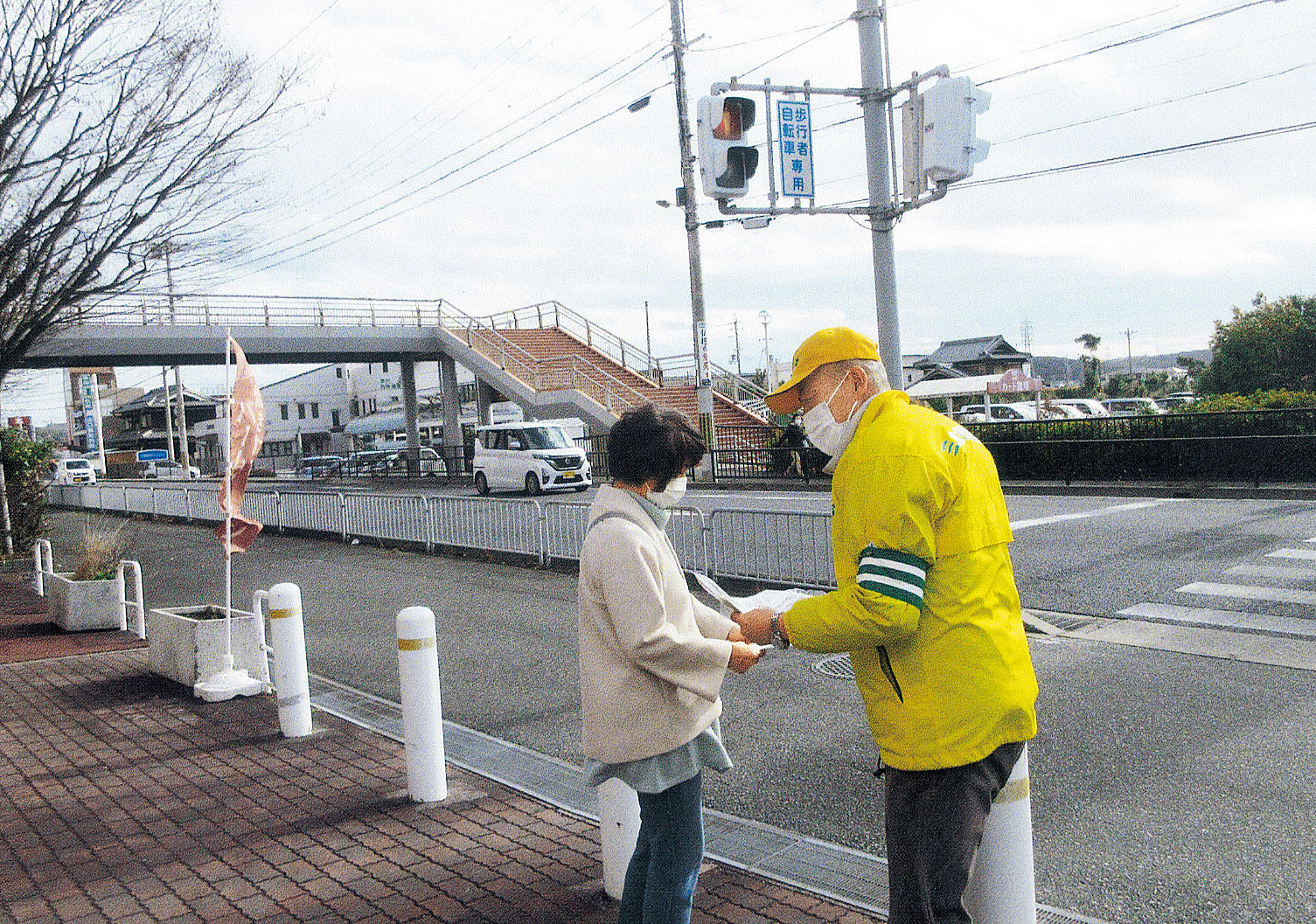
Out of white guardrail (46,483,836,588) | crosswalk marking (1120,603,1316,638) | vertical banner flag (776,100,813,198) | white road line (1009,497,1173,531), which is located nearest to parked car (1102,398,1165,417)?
white road line (1009,497,1173,531)

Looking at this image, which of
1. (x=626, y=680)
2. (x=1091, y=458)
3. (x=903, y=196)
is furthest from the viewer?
(x=1091, y=458)

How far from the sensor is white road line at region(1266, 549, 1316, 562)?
1047 cm

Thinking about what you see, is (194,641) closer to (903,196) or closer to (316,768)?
(316,768)

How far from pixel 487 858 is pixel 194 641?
405 centimetres

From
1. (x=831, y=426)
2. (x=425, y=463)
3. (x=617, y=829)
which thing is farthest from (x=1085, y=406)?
(x=831, y=426)

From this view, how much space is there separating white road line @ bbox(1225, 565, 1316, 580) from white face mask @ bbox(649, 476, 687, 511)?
9.01 m

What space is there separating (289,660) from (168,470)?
207 feet

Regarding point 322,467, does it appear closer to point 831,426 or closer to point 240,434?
point 240,434

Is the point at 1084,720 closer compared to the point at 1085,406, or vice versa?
the point at 1084,720

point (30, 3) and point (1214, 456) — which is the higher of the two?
point (30, 3)

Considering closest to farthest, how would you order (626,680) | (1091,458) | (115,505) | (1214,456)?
1. (626,680)
2. (1214,456)
3. (1091,458)
4. (115,505)

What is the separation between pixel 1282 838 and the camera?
4125 mm

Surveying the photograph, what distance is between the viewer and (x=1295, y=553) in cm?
1068

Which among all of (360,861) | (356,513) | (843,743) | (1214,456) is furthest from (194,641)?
(1214,456)
